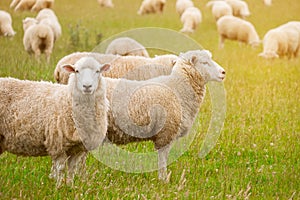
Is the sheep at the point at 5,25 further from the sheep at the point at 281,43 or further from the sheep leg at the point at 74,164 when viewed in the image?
the sheep leg at the point at 74,164

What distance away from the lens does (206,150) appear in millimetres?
6664

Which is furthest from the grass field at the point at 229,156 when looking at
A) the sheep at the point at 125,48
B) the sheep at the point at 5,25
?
the sheep at the point at 125,48

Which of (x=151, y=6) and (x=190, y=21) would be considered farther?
(x=151, y=6)

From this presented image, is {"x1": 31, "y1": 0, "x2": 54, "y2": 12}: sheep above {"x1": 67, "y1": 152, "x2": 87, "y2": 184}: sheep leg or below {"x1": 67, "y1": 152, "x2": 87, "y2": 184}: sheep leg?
above

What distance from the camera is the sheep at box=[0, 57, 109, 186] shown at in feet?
16.1

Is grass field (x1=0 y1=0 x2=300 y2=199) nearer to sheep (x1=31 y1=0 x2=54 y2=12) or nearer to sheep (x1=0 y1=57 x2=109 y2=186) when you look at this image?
sheep (x1=0 y1=57 x2=109 y2=186)

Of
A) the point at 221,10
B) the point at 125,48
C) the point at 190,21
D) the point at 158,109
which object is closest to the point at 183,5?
the point at 221,10

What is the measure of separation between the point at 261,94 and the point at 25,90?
17.9ft

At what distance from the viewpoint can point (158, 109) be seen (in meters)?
5.77

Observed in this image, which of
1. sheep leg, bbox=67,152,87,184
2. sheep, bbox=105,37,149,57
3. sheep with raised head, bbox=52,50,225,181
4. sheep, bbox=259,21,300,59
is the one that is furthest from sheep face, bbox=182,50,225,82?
sheep, bbox=259,21,300,59

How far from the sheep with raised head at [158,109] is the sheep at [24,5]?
12910mm

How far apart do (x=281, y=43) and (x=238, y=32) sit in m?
2.61

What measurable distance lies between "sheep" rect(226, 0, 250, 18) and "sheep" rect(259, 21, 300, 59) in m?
6.66

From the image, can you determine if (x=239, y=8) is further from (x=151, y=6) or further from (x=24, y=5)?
(x=24, y=5)
